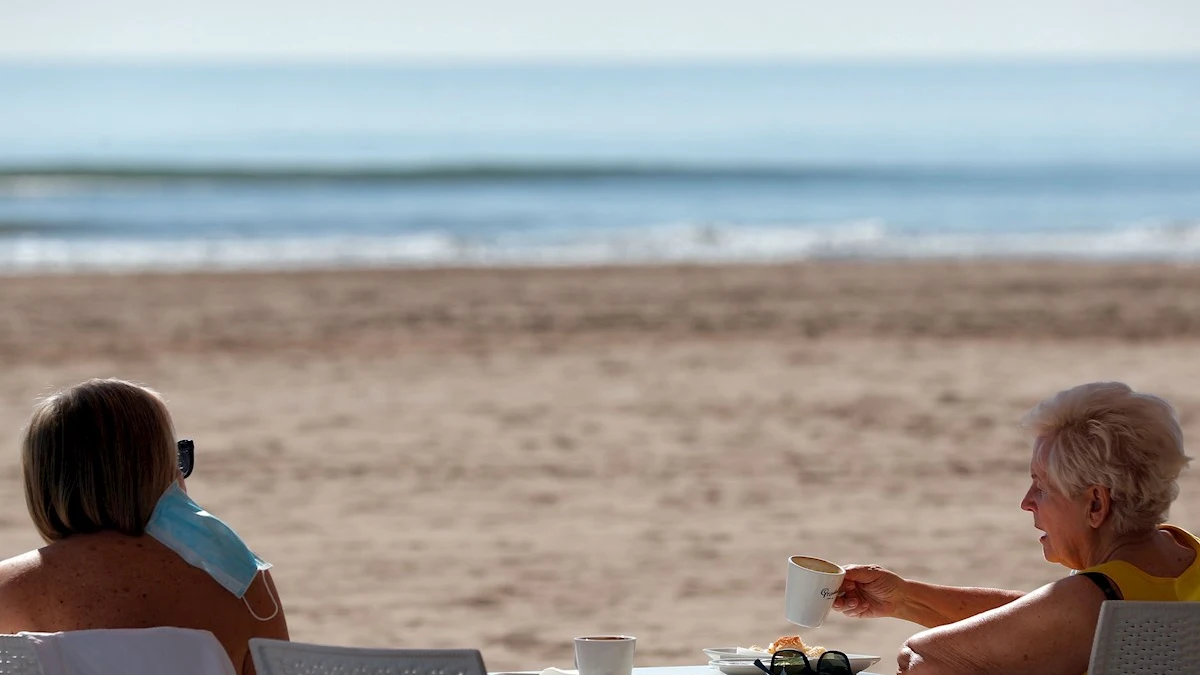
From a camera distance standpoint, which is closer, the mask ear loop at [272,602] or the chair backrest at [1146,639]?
the chair backrest at [1146,639]

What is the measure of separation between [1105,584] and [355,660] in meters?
1.15

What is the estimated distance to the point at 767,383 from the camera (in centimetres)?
987

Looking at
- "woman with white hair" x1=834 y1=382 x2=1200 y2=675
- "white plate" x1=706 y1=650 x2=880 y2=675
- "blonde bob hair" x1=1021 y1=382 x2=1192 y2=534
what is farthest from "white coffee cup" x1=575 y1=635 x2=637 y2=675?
"blonde bob hair" x1=1021 y1=382 x2=1192 y2=534

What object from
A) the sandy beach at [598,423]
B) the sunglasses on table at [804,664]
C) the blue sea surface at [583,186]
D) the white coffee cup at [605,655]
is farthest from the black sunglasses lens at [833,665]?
the blue sea surface at [583,186]

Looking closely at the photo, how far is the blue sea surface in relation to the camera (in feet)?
68.6

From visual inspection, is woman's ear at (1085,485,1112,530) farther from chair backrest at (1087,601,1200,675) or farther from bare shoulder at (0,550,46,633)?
bare shoulder at (0,550,46,633)

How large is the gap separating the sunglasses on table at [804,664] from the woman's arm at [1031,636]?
0.54 ft

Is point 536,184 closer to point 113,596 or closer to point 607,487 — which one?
point 607,487

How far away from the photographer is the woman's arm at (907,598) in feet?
8.98

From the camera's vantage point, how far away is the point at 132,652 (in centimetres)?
214

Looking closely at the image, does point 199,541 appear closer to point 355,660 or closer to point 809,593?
point 355,660

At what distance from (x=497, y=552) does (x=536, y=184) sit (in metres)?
29.6

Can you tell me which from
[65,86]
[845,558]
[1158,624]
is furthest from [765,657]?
[65,86]

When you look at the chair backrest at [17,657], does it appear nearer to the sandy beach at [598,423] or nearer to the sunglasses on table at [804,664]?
the sunglasses on table at [804,664]
